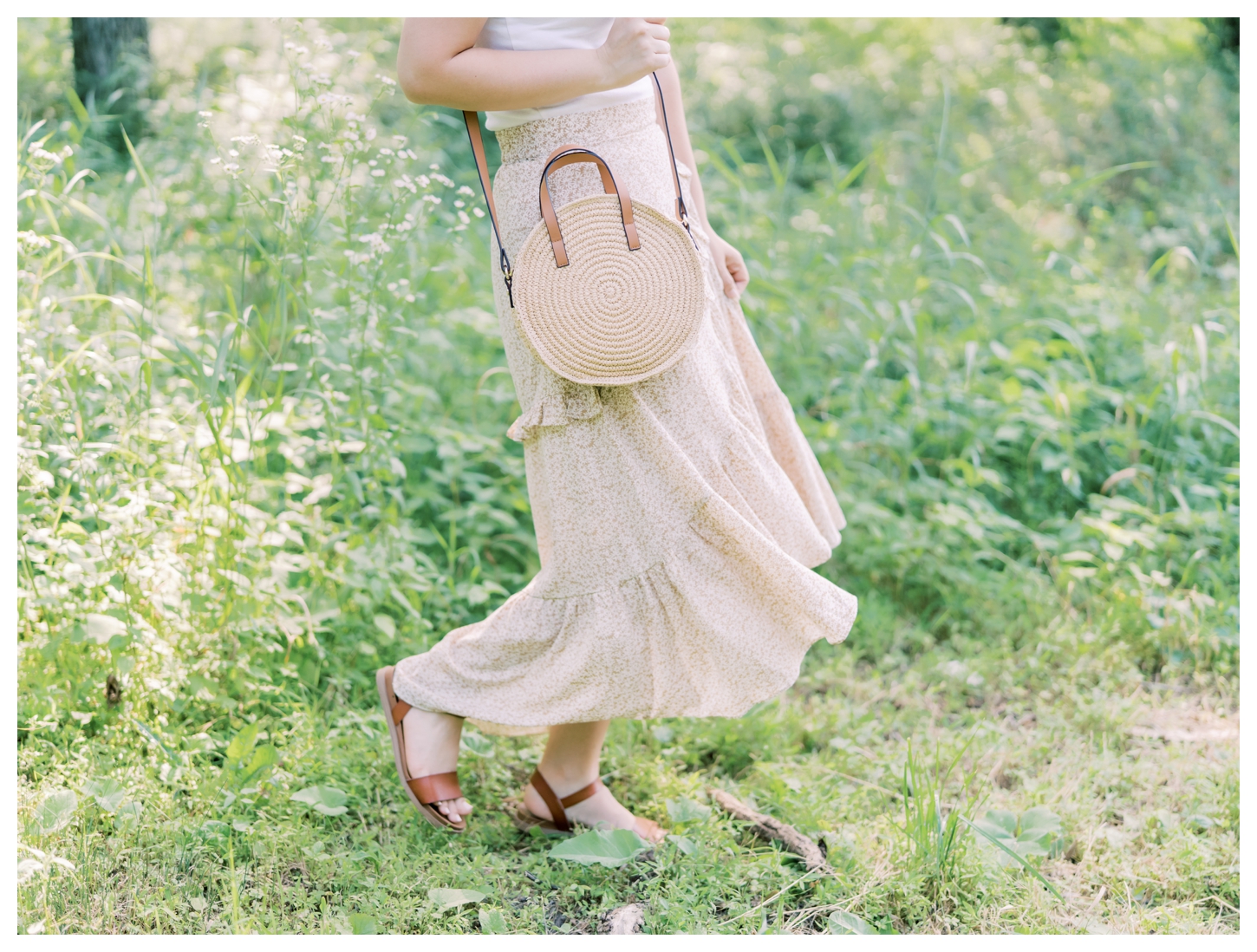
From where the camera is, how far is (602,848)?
1.81m

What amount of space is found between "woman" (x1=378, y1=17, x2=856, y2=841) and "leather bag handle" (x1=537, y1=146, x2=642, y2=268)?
0.04m

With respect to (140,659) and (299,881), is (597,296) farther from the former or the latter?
(140,659)

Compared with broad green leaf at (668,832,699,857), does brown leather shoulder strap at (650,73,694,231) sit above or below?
above

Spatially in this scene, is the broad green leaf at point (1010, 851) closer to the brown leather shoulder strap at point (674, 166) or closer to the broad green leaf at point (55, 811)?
the brown leather shoulder strap at point (674, 166)

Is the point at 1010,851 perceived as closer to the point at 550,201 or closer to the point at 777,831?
the point at 777,831

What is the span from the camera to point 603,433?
171cm

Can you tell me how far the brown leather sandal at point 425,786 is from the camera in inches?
74.0

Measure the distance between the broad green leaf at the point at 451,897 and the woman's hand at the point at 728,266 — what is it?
3.73 ft

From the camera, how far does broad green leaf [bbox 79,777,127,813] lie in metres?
1.81

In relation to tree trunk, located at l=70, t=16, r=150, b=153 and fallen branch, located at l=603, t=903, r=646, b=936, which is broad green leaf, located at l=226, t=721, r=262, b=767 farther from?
tree trunk, located at l=70, t=16, r=150, b=153

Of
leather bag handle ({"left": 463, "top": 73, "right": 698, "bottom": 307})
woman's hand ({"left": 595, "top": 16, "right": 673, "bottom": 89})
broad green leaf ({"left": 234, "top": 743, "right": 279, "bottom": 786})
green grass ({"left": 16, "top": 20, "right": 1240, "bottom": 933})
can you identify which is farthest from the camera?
broad green leaf ({"left": 234, "top": 743, "right": 279, "bottom": 786})

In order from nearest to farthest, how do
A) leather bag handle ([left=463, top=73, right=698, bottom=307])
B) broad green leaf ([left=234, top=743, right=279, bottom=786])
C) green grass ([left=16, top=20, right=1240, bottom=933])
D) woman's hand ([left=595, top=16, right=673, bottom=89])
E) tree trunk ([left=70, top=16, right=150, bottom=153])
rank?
woman's hand ([left=595, top=16, right=673, bottom=89]) → leather bag handle ([left=463, top=73, right=698, bottom=307]) → green grass ([left=16, top=20, right=1240, bottom=933]) → broad green leaf ([left=234, top=743, right=279, bottom=786]) → tree trunk ([left=70, top=16, right=150, bottom=153])

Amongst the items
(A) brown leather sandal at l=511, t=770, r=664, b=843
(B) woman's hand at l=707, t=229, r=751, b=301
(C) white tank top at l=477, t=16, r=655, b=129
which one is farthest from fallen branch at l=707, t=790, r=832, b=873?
(C) white tank top at l=477, t=16, r=655, b=129

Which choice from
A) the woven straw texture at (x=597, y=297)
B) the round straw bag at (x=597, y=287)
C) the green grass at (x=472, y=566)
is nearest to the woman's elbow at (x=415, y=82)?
the round straw bag at (x=597, y=287)
